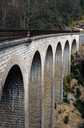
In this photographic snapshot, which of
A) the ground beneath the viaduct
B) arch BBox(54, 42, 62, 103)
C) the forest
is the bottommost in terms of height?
the ground beneath the viaduct

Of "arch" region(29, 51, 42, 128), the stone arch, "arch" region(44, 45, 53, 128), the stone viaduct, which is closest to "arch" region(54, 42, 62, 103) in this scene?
the stone arch

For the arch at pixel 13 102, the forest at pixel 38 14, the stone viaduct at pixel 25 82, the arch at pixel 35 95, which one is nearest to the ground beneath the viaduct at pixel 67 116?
the stone viaduct at pixel 25 82

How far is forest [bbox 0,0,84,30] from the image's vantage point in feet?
188

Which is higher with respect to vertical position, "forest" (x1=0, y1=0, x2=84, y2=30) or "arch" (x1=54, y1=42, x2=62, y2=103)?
"forest" (x1=0, y1=0, x2=84, y2=30)

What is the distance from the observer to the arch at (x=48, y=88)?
92.8 feet

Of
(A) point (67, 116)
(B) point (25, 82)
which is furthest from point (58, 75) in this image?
(B) point (25, 82)

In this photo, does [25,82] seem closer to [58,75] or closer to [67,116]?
[67,116]

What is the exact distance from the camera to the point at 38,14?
77.3m

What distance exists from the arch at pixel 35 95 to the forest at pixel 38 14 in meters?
28.2

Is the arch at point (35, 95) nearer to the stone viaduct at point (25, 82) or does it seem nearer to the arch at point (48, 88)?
the stone viaduct at point (25, 82)

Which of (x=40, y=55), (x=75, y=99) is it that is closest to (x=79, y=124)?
(x=75, y=99)

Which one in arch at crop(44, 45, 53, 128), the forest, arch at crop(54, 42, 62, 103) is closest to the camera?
arch at crop(44, 45, 53, 128)

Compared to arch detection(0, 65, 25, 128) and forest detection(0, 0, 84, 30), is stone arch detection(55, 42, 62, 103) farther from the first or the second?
forest detection(0, 0, 84, 30)

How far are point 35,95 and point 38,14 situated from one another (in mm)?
54289
